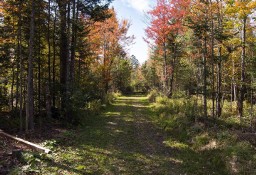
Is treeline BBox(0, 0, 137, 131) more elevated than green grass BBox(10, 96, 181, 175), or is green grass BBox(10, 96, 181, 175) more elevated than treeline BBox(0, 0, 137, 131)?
treeline BBox(0, 0, 137, 131)

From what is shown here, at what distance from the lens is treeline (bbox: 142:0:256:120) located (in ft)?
42.2

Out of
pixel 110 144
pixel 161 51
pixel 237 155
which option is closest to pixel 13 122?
pixel 110 144

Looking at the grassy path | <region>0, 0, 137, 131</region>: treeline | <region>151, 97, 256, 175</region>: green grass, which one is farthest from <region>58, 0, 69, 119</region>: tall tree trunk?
<region>151, 97, 256, 175</region>: green grass

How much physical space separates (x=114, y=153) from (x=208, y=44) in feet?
38.9

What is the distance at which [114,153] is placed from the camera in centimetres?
880

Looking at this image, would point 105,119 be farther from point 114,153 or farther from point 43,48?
point 114,153

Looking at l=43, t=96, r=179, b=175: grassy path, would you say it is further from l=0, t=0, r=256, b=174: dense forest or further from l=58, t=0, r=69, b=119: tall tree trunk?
l=58, t=0, r=69, b=119: tall tree trunk

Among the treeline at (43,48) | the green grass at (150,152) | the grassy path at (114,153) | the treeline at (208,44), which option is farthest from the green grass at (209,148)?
the treeline at (43,48)

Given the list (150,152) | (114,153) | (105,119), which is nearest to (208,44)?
(105,119)

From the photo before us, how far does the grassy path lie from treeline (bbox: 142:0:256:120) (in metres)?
4.12

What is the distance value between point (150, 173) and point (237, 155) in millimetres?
2750

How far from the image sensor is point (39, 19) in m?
13.0

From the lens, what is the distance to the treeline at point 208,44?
42.2 ft

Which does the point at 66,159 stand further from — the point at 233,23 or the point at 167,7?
the point at 167,7
